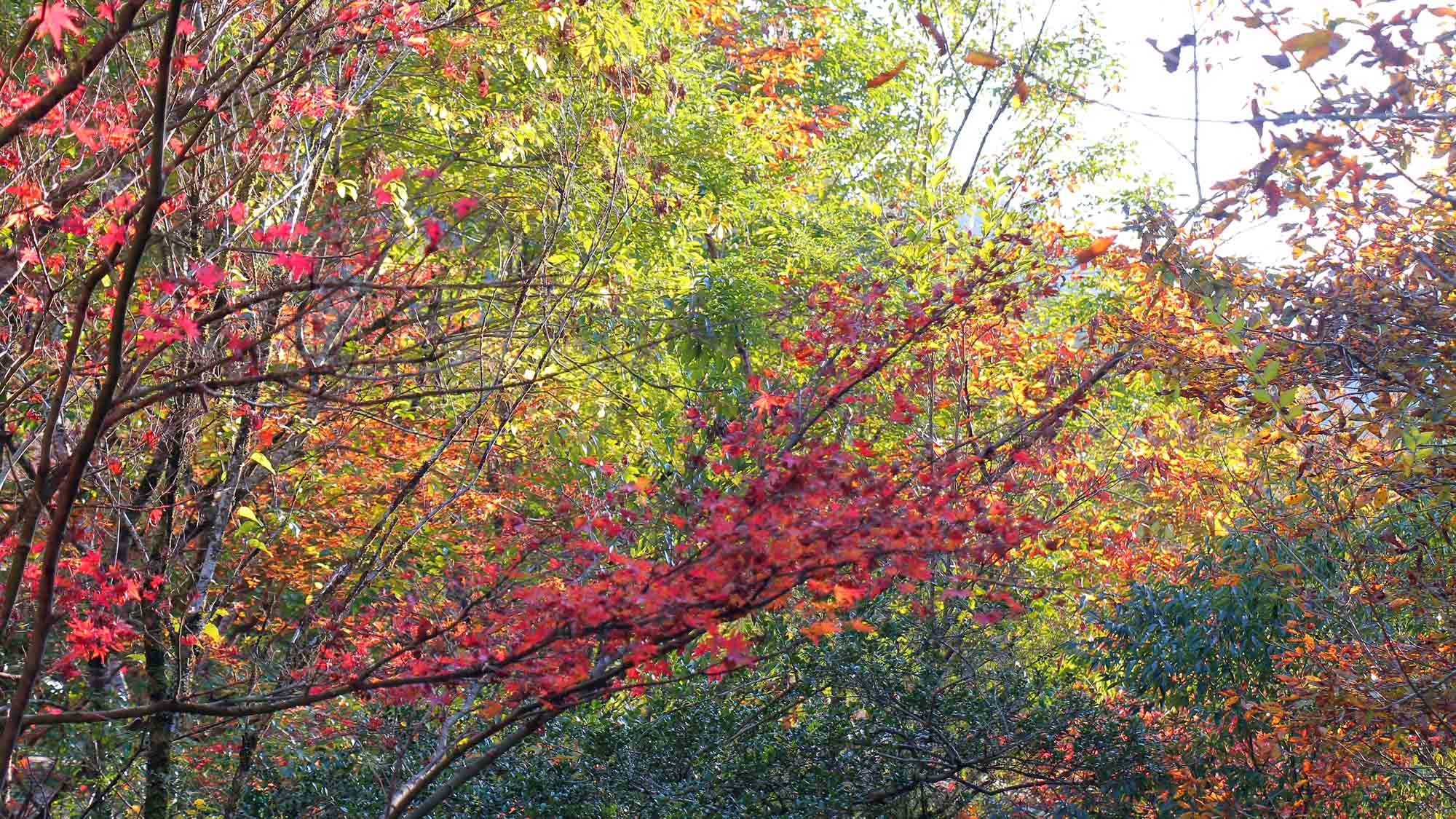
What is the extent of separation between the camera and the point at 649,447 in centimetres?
810

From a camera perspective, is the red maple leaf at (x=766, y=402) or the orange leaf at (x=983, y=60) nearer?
the orange leaf at (x=983, y=60)

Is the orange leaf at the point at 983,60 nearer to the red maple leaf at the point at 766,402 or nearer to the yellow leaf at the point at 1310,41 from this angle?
the yellow leaf at the point at 1310,41

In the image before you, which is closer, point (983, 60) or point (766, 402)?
point (983, 60)

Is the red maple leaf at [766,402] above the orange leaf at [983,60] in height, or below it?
above

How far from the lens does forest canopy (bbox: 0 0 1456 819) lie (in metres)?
3.50

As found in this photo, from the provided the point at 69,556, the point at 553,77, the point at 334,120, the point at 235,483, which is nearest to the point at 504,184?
the point at 553,77

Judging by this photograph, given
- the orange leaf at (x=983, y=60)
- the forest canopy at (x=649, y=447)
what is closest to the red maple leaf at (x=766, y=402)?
the forest canopy at (x=649, y=447)

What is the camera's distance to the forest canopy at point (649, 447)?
3.50 m

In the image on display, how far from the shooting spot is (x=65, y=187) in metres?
3.60

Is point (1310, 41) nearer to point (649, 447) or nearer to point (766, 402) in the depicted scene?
point (766, 402)

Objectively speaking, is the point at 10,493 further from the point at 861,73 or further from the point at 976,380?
the point at 861,73

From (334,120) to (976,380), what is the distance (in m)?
6.16

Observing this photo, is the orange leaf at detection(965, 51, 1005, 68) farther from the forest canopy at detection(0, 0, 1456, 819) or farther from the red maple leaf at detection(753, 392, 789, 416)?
the red maple leaf at detection(753, 392, 789, 416)

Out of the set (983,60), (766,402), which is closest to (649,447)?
(766,402)
